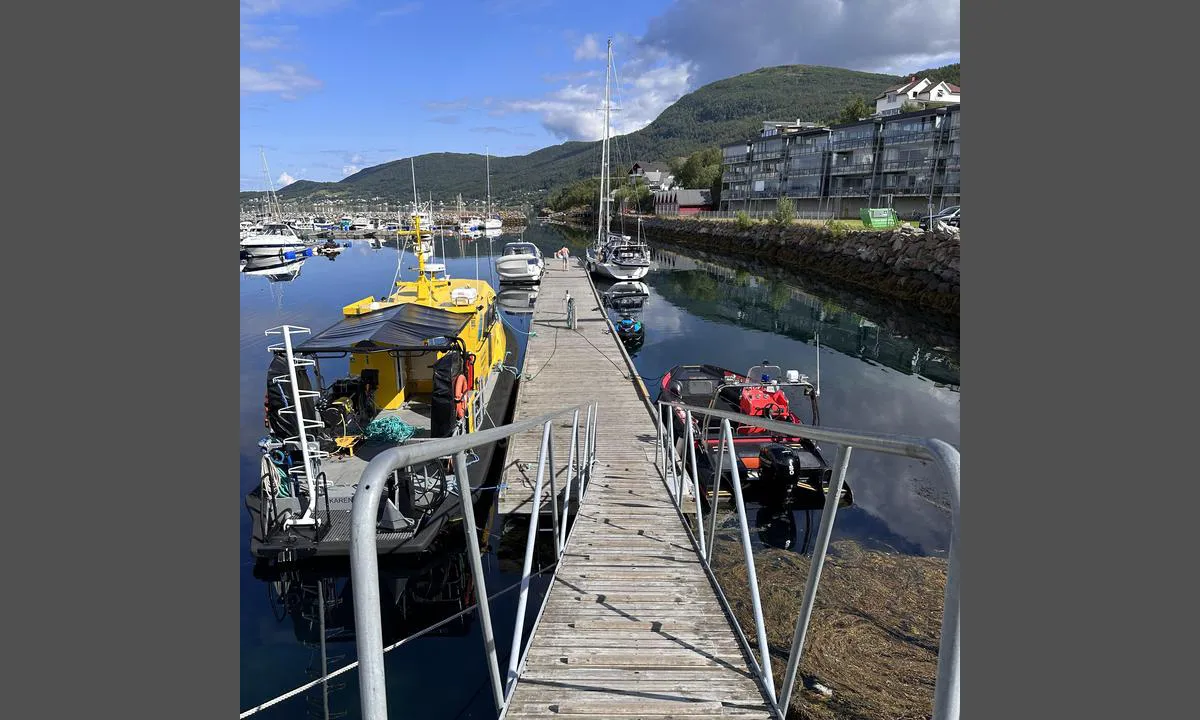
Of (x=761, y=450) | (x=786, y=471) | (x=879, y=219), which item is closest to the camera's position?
(x=786, y=471)

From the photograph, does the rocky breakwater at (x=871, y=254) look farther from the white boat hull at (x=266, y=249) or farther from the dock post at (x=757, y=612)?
the white boat hull at (x=266, y=249)

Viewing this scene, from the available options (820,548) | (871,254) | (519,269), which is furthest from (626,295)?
(820,548)

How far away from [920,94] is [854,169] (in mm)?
44674

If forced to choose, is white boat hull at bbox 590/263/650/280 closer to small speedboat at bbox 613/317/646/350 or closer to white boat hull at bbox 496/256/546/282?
white boat hull at bbox 496/256/546/282

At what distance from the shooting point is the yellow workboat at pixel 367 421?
8414 millimetres

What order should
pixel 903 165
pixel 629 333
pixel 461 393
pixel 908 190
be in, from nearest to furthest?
1. pixel 461 393
2. pixel 629 333
3. pixel 908 190
4. pixel 903 165

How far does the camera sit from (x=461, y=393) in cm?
1042

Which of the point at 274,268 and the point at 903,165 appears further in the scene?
the point at 903,165

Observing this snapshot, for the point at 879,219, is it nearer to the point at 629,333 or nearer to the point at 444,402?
the point at 629,333

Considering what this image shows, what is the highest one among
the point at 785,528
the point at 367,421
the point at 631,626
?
the point at 631,626

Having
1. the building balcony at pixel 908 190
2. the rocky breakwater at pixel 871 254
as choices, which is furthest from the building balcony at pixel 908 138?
the rocky breakwater at pixel 871 254

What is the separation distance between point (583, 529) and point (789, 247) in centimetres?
5098

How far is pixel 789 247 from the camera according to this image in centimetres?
5328

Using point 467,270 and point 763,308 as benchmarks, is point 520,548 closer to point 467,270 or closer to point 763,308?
point 763,308
